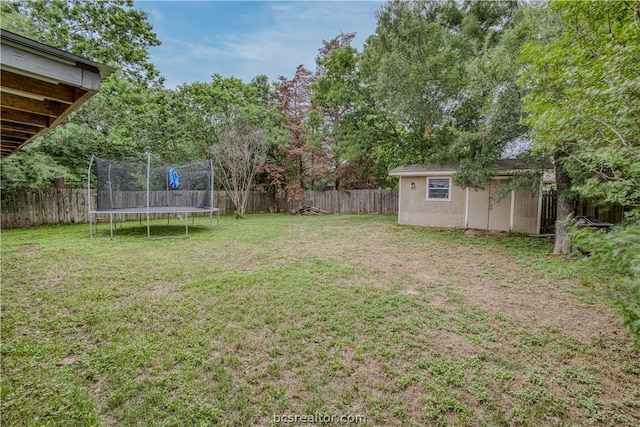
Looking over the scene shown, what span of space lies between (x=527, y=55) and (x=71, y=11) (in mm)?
12430

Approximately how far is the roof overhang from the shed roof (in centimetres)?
809

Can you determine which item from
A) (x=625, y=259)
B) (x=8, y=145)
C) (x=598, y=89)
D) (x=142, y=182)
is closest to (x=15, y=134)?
(x=8, y=145)

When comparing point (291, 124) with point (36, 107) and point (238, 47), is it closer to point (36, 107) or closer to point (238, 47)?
point (238, 47)

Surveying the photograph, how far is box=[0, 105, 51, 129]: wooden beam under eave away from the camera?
2.65m

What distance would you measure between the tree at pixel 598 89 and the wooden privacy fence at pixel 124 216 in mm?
11860

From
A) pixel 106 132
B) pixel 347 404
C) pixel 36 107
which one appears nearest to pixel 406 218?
pixel 347 404

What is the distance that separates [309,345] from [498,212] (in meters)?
8.91

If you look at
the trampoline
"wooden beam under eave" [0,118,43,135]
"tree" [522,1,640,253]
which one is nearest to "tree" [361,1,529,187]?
"tree" [522,1,640,253]

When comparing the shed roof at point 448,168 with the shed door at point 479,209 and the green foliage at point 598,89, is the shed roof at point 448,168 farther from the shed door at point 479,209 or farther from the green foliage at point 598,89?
the green foliage at point 598,89

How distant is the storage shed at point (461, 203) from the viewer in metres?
8.55

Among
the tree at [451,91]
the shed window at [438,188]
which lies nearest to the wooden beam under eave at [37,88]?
the tree at [451,91]

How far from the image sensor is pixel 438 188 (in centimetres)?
1007

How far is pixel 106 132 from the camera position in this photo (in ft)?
35.9

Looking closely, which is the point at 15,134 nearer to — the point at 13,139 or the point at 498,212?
the point at 13,139
